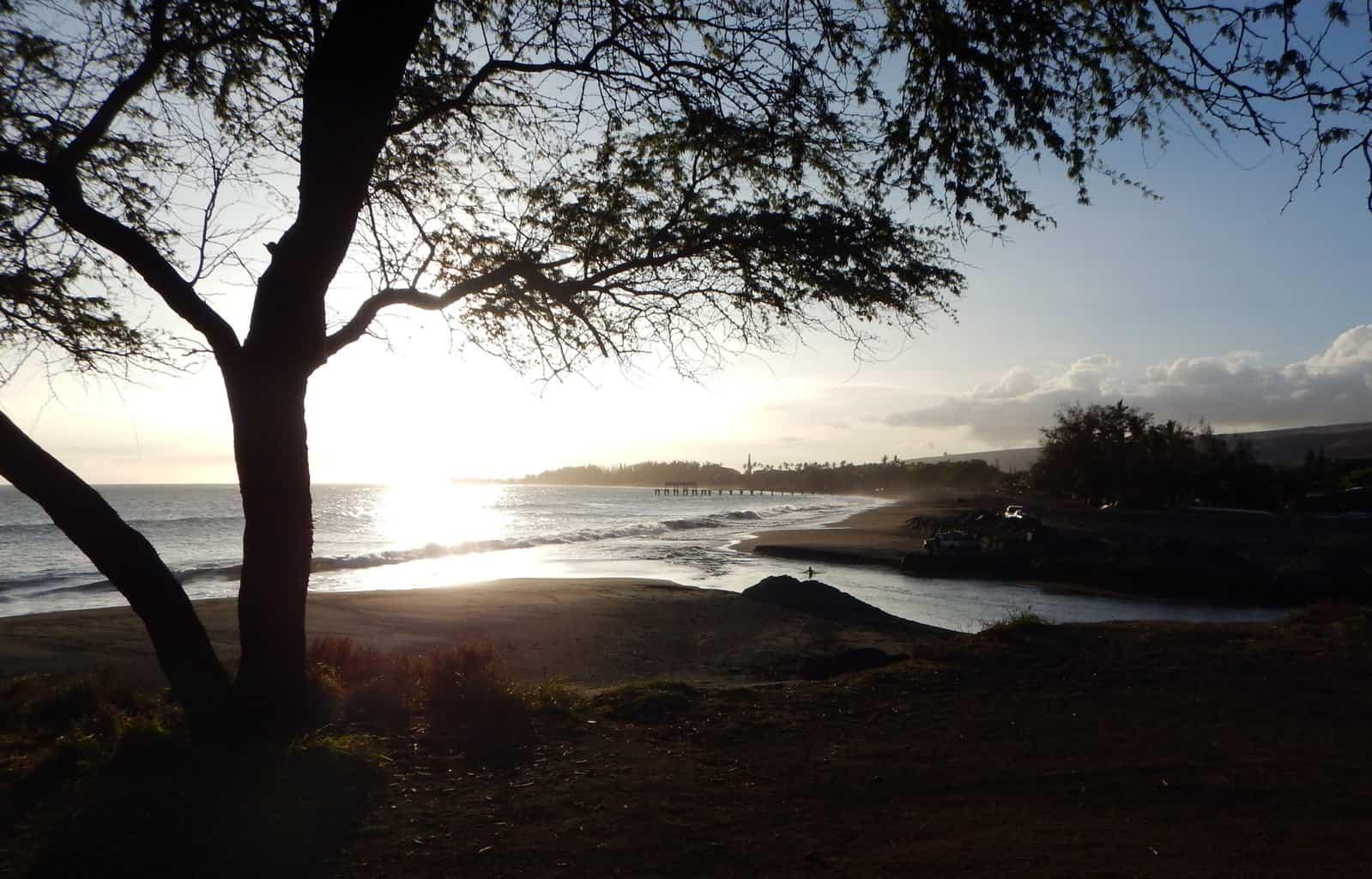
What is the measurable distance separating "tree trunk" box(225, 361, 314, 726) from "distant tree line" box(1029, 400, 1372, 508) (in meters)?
62.0

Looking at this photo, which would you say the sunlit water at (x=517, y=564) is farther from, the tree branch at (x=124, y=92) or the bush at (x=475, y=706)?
the tree branch at (x=124, y=92)

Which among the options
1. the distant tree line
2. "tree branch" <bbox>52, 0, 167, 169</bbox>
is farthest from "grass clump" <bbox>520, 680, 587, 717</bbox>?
the distant tree line

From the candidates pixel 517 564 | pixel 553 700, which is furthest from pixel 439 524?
pixel 553 700

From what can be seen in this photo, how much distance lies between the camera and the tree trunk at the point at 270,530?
5777mm

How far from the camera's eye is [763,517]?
7525cm

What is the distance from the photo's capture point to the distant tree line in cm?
6125

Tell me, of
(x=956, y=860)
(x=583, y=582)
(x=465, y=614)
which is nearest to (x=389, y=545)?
(x=583, y=582)

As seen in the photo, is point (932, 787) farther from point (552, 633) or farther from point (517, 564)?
point (517, 564)

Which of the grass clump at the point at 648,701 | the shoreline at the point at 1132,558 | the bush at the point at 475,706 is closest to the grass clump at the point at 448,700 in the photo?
the bush at the point at 475,706

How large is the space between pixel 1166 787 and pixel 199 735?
574cm

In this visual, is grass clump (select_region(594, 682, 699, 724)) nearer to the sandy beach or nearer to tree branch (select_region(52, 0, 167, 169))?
the sandy beach

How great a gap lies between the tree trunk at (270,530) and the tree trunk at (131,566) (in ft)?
0.78

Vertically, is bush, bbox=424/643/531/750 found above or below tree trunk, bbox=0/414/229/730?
below

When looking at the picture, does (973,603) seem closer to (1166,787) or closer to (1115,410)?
(1166,787)
